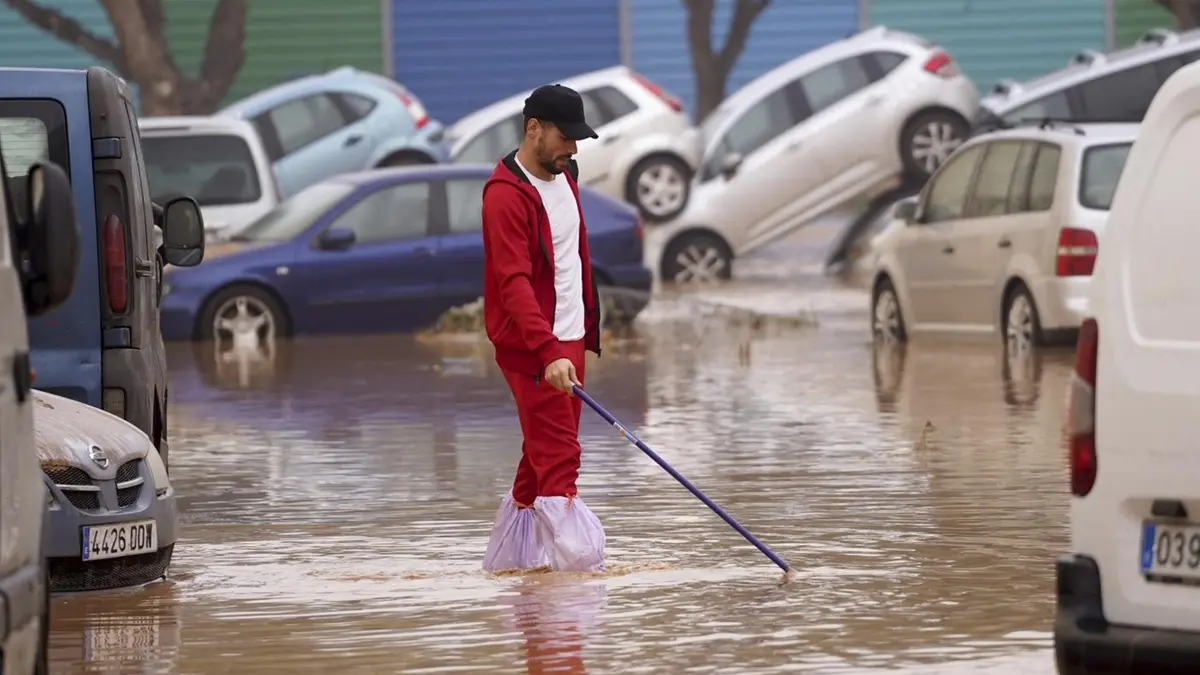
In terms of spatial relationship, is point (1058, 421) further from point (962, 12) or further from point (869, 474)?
point (962, 12)

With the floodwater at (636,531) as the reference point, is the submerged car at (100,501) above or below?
above

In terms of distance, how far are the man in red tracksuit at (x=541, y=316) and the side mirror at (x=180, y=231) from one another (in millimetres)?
2096

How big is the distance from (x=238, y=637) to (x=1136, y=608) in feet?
10.1

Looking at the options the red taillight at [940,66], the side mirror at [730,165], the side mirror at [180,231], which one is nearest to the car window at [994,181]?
the red taillight at [940,66]

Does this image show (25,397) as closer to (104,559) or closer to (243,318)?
(104,559)

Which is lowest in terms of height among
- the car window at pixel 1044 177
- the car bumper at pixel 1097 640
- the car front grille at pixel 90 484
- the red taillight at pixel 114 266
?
the car front grille at pixel 90 484

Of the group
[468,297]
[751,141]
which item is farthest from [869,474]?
[751,141]

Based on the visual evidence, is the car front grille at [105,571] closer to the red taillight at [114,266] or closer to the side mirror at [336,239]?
the red taillight at [114,266]

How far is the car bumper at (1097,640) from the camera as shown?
696 cm

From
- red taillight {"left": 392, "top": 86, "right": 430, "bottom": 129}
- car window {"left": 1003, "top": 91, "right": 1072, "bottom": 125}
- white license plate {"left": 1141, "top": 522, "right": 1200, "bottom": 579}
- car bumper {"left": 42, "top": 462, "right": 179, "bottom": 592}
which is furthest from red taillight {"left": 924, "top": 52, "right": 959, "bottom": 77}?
white license plate {"left": 1141, "top": 522, "right": 1200, "bottom": 579}

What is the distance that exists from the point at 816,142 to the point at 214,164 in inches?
295

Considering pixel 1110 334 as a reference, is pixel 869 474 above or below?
below

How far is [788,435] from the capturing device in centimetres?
1555

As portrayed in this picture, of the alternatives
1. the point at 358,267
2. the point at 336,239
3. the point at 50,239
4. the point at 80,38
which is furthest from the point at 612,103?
the point at 50,239
